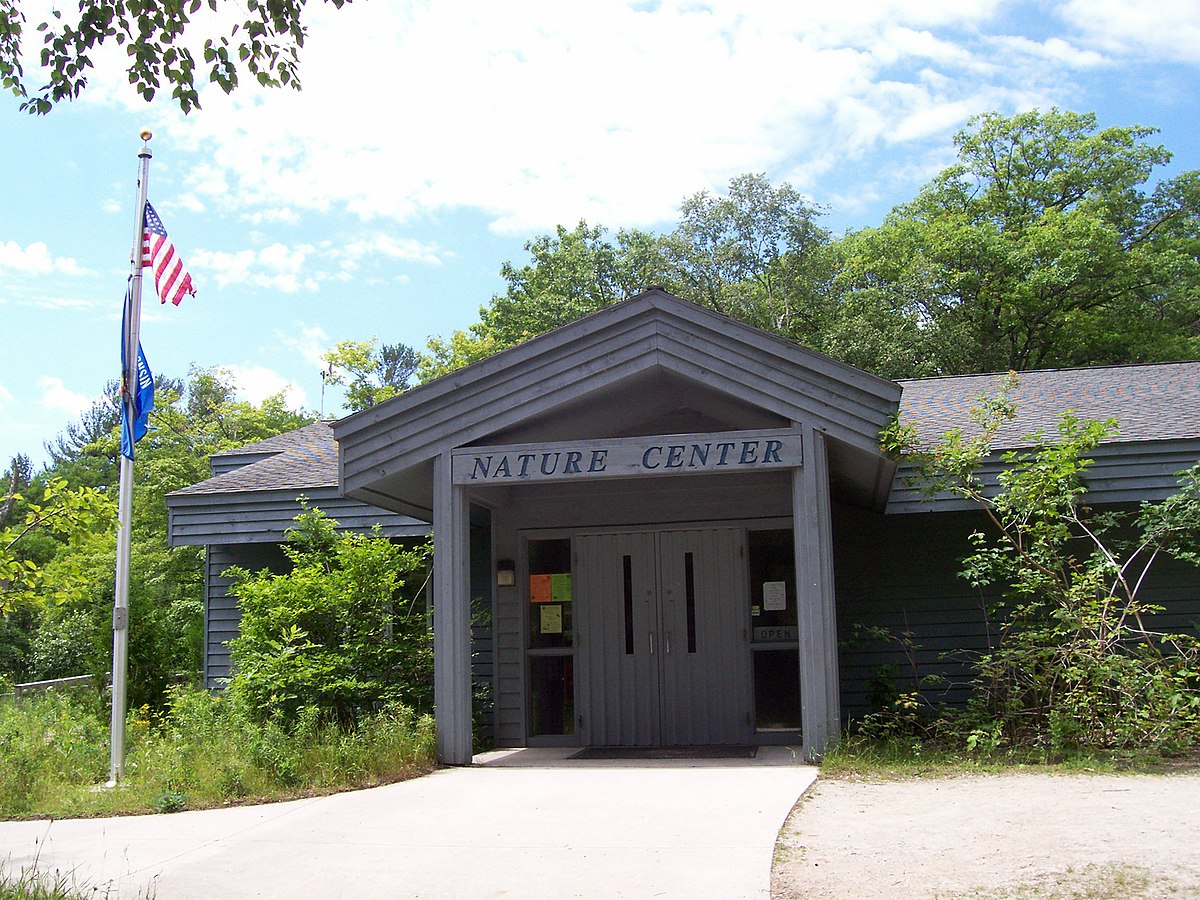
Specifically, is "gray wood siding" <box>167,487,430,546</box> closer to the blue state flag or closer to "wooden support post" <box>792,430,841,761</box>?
the blue state flag

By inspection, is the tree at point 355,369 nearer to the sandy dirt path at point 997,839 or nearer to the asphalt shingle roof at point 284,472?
the asphalt shingle roof at point 284,472

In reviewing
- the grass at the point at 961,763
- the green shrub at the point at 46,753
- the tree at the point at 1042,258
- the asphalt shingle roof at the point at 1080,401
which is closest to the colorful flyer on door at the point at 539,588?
the grass at the point at 961,763

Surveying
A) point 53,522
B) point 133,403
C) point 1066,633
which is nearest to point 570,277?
point 133,403

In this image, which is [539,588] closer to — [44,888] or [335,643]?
[335,643]

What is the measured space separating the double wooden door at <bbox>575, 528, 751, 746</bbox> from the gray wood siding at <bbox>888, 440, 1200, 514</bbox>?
2306 millimetres

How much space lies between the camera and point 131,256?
1148cm

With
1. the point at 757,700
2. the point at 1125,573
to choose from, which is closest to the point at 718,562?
the point at 757,700

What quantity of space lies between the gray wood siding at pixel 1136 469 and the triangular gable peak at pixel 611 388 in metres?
1.89

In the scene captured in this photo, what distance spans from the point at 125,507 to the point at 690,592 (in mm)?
5733

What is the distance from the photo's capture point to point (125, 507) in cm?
1070

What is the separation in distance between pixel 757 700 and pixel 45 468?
57.3m

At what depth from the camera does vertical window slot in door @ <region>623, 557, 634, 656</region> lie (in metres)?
12.2

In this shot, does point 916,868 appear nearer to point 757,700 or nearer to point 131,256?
point 757,700

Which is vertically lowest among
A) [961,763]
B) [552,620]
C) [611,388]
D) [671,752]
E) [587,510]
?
[671,752]
